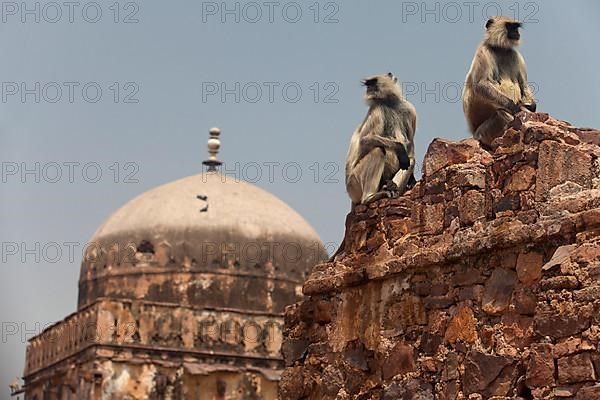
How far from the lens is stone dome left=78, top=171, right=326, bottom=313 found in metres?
23.0

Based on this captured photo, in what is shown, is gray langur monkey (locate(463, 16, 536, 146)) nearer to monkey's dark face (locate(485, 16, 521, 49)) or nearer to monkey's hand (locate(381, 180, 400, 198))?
monkey's dark face (locate(485, 16, 521, 49))

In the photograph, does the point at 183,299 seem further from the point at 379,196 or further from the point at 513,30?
the point at 379,196

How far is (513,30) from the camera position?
7762mm

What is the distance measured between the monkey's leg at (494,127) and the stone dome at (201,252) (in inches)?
626

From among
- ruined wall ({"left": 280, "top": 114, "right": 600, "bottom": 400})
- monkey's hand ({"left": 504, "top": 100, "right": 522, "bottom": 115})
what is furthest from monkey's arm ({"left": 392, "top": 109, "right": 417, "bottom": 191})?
ruined wall ({"left": 280, "top": 114, "right": 600, "bottom": 400})

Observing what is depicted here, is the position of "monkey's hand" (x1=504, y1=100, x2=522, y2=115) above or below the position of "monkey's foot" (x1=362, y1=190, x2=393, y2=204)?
above

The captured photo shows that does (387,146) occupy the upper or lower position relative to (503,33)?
lower

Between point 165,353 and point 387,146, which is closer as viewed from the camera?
point 387,146

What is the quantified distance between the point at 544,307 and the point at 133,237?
1837 centimetres

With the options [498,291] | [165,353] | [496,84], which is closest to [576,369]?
[498,291]

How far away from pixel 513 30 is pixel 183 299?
15.6 metres

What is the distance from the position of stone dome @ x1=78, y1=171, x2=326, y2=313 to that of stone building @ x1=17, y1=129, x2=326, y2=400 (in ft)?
0.06

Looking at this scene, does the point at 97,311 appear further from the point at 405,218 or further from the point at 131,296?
the point at 405,218

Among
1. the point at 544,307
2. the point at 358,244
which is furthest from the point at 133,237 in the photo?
the point at 544,307
